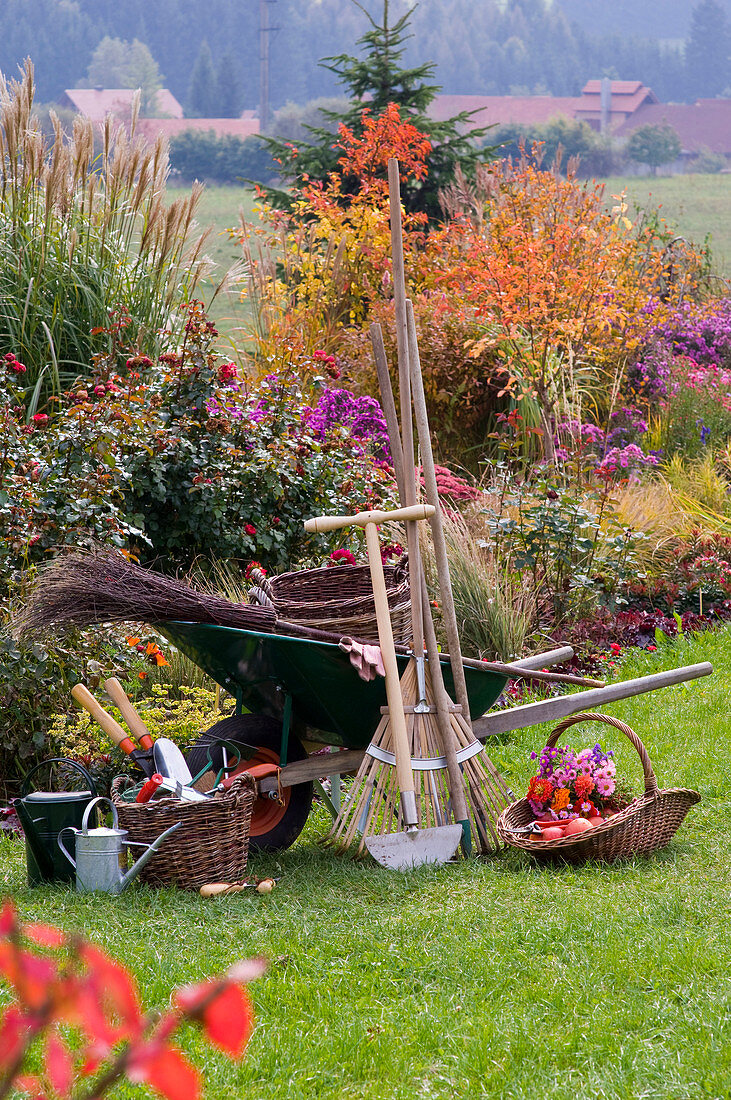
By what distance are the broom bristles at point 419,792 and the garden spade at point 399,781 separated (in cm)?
1

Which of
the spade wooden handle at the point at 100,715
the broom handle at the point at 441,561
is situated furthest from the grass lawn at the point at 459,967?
the broom handle at the point at 441,561

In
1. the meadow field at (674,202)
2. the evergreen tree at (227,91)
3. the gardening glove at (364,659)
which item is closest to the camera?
the gardening glove at (364,659)

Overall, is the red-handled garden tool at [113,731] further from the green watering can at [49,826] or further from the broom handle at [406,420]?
the broom handle at [406,420]

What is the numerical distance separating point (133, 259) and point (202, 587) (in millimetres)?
2762

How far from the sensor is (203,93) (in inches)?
2859

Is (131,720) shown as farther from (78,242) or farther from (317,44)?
(317,44)

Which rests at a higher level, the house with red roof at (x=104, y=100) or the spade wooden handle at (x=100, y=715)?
the house with red roof at (x=104, y=100)

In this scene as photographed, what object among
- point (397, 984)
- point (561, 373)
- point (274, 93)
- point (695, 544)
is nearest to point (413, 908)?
point (397, 984)

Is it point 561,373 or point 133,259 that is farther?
point 561,373

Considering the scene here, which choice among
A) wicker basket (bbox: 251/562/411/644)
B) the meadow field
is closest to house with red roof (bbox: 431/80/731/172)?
the meadow field

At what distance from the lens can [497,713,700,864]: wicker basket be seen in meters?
3.25

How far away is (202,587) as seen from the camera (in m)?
5.08

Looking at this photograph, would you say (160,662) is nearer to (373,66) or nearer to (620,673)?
(620,673)

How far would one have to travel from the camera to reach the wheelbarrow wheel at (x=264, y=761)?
142 inches
